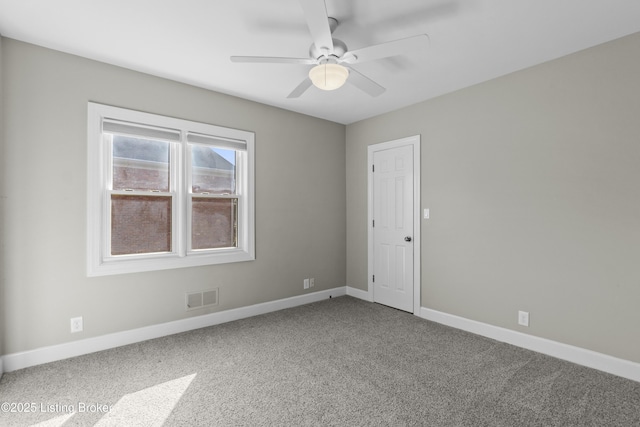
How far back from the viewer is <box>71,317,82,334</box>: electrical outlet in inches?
109

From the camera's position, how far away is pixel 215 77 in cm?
320

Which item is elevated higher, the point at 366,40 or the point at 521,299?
the point at 366,40

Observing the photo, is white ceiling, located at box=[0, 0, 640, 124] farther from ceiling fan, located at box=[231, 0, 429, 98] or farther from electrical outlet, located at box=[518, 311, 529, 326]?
electrical outlet, located at box=[518, 311, 529, 326]

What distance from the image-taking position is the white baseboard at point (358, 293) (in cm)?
452

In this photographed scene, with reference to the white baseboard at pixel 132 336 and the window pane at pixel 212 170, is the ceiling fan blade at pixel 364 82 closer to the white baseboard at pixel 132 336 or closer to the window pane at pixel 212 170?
the window pane at pixel 212 170

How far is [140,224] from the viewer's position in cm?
317

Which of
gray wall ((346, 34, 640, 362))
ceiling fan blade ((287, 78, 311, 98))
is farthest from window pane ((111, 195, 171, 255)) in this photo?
gray wall ((346, 34, 640, 362))

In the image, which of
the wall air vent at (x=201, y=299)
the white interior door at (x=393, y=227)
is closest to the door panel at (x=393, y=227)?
the white interior door at (x=393, y=227)

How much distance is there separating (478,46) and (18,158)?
3780mm

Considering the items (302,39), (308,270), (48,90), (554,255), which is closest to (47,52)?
(48,90)

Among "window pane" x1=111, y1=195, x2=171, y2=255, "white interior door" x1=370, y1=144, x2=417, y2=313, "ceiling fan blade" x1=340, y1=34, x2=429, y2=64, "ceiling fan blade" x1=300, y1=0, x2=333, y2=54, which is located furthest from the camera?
"white interior door" x1=370, y1=144, x2=417, y2=313

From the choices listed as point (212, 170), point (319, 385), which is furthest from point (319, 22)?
point (319, 385)

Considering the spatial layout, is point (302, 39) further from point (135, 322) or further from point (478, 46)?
point (135, 322)

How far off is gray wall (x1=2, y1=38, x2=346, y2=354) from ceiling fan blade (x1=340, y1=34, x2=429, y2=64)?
77.3 inches
